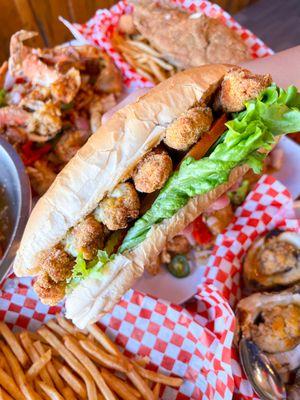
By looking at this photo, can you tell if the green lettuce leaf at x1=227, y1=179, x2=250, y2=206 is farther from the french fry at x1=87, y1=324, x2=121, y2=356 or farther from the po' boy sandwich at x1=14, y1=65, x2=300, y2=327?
the french fry at x1=87, y1=324, x2=121, y2=356

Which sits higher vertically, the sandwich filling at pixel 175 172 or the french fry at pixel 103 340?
the sandwich filling at pixel 175 172

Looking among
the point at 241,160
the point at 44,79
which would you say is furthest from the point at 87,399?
the point at 44,79

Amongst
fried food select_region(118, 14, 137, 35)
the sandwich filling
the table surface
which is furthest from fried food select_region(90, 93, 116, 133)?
the table surface

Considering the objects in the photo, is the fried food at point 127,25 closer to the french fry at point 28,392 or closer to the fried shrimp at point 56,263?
the fried shrimp at point 56,263

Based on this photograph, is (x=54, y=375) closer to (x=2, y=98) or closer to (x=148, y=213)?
(x=148, y=213)

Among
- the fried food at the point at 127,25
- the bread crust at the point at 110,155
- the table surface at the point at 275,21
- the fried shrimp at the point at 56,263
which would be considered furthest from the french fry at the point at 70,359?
the table surface at the point at 275,21
